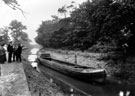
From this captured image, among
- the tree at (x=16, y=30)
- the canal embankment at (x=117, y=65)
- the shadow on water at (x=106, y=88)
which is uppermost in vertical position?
the tree at (x=16, y=30)

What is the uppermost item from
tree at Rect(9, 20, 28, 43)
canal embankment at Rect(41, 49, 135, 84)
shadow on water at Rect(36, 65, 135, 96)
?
tree at Rect(9, 20, 28, 43)

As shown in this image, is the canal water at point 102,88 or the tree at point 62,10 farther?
the tree at point 62,10

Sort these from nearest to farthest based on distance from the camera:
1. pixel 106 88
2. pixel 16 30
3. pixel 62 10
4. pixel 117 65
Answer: pixel 106 88
pixel 117 65
pixel 62 10
pixel 16 30

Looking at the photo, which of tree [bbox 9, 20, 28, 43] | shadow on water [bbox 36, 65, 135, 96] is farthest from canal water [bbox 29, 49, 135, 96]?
tree [bbox 9, 20, 28, 43]

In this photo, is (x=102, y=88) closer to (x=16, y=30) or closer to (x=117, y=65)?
(x=117, y=65)

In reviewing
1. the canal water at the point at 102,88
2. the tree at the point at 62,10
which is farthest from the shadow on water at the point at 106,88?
the tree at the point at 62,10

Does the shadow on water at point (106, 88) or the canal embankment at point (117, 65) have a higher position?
the canal embankment at point (117, 65)

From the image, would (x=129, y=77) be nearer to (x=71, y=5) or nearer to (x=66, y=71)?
(x=66, y=71)

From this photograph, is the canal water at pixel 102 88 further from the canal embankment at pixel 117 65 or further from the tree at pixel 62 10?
the tree at pixel 62 10

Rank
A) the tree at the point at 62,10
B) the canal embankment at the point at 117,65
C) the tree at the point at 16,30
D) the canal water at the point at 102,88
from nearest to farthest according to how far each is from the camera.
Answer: the canal water at the point at 102,88 < the canal embankment at the point at 117,65 < the tree at the point at 62,10 < the tree at the point at 16,30

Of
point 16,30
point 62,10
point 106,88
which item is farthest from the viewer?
point 16,30

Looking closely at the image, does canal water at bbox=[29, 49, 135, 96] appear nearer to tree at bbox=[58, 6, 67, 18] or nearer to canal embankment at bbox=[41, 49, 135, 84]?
canal embankment at bbox=[41, 49, 135, 84]

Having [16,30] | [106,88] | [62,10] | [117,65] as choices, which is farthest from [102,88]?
[16,30]

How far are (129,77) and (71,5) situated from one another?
3158 cm
